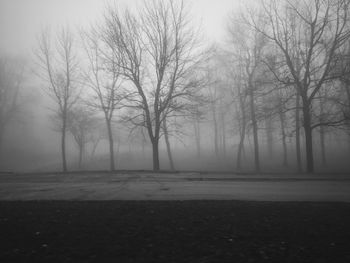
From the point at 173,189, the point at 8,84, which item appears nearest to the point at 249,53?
the point at 173,189

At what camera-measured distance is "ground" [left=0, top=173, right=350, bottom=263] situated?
4.29 m

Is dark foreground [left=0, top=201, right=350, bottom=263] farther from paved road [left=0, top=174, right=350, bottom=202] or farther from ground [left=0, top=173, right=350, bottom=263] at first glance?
paved road [left=0, top=174, right=350, bottom=202]

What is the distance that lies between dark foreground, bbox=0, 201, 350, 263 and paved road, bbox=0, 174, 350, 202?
140 cm

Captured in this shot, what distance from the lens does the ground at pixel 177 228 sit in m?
4.29

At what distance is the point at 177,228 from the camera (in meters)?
5.46

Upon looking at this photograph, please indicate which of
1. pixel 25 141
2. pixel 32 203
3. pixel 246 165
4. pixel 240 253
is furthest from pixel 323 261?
pixel 25 141

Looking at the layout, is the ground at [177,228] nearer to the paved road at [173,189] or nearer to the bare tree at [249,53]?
the paved road at [173,189]

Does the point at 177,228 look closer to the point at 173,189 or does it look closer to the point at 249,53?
the point at 173,189

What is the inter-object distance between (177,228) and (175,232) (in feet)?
0.76

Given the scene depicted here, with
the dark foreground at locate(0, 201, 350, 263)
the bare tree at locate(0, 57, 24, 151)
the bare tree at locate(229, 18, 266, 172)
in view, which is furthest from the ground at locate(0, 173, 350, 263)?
the bare tree at locate(0, 57, 24, 151)

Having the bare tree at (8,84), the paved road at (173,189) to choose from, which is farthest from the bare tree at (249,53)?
the bare tree at (8,84)

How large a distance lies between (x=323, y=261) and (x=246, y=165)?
2387 centimetres

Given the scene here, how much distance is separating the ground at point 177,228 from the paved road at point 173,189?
7 cm

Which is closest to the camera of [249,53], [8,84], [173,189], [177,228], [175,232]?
[175,232]
